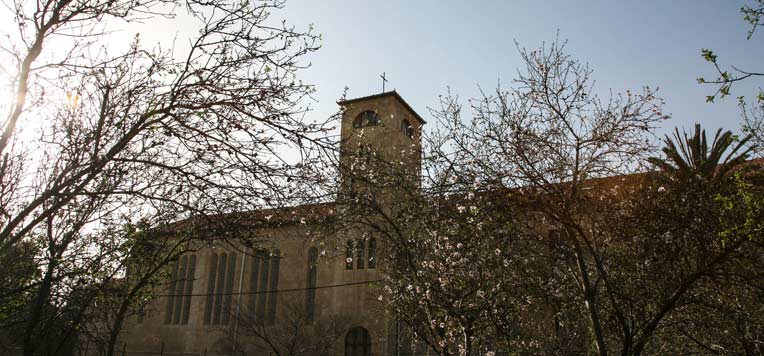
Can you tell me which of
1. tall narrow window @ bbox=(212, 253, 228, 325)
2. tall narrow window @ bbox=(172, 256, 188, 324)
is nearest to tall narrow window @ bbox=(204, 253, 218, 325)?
tall narrow window @ bbox=(212, 253, 228, 325)

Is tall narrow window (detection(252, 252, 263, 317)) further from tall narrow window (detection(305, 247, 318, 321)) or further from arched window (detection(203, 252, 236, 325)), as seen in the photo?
tall narrow window (detection(305, 247, 318, 321))

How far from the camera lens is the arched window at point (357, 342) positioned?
29398mm

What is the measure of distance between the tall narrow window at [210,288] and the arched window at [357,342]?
1026 cm

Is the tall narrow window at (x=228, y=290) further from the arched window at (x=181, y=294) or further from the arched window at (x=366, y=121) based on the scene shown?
the arched window at (x=366, y=121)

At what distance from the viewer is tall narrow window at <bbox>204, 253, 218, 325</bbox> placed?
116 feet

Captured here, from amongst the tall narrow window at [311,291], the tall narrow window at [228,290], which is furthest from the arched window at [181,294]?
the tall narrow window at [311,291]

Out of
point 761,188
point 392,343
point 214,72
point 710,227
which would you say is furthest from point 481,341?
point 392,343

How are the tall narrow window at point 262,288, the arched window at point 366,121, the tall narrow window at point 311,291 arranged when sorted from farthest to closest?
the tall narrow window at point 262,288
the tall narrow window at point 311,291
the arched window at point 366,121

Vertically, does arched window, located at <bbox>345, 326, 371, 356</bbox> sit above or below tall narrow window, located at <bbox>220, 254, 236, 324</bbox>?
below

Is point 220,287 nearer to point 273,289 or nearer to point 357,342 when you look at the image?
point 273,289

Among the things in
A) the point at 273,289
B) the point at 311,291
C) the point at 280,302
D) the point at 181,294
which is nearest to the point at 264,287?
the point at 273,289

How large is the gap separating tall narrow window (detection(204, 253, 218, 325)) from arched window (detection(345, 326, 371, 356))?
1026cm

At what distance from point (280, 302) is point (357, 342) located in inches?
213

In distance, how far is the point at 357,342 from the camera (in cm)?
2978
